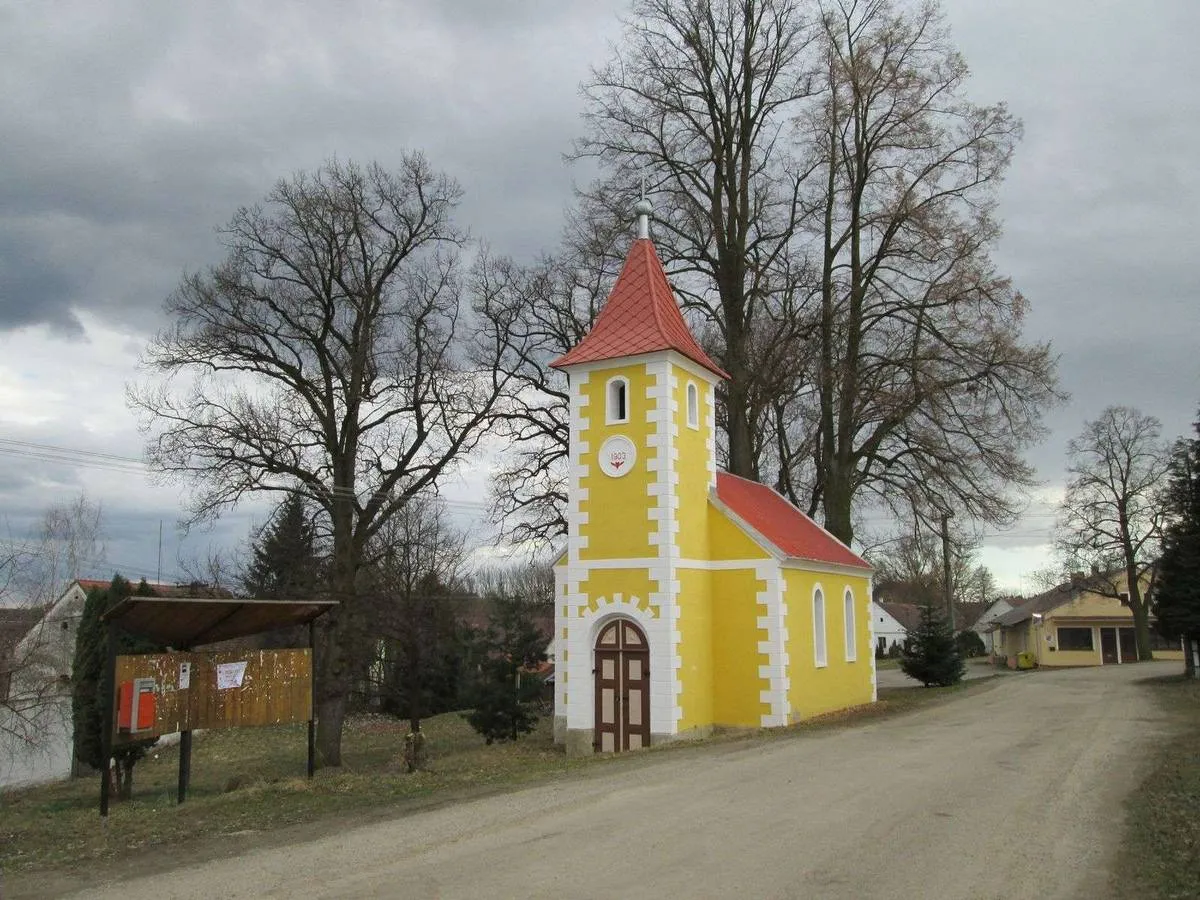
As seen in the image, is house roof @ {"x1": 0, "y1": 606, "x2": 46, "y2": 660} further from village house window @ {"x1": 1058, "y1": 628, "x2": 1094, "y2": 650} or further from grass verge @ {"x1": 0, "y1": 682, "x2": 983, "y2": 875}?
village house window @ {"x1": 1058, "y1": 628, "x2": 1094, "y2": 650}

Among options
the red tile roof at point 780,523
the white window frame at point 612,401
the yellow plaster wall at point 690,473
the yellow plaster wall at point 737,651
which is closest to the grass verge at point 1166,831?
the yellow plaster wall at point 737,651

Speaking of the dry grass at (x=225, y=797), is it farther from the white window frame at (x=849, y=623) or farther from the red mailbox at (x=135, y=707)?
the white window frame at (x=849, y=623)

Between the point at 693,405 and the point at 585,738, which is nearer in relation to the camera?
the point at 585,738

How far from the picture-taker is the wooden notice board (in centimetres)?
1294

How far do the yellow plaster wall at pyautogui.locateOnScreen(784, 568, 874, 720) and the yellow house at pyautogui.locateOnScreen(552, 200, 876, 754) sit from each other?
0.29ft

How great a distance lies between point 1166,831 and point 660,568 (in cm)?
1102

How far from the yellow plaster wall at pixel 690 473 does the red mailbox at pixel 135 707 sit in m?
10.4

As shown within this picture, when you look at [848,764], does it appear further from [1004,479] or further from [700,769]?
[1004,479]

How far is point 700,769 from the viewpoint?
13812 millimetres

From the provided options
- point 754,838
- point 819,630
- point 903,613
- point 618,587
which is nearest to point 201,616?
point 754,838

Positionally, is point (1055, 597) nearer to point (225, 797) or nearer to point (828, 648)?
point (828, 648)

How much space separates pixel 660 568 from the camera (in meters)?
19.4

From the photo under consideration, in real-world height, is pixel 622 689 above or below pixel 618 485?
below

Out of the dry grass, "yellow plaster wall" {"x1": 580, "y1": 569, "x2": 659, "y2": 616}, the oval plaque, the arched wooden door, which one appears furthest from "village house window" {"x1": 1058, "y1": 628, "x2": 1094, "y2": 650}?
the oval plaque
